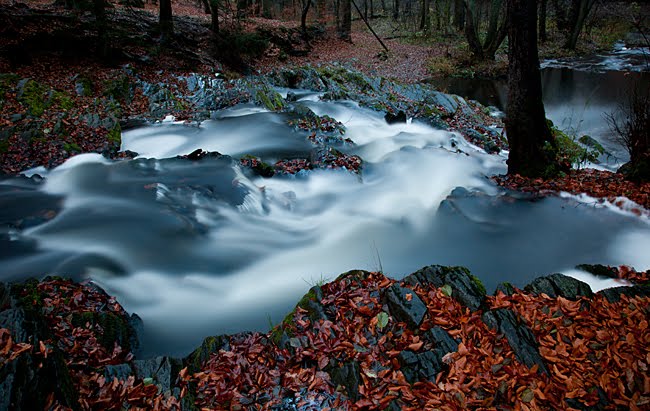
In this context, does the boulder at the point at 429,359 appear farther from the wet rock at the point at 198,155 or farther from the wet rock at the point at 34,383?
the wet rock at the point at 198,155

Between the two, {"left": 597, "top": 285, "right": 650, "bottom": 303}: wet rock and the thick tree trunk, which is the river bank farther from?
the thick tree trunk

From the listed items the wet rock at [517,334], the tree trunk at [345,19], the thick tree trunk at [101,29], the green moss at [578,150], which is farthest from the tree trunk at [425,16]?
the wet rock at [517,334]

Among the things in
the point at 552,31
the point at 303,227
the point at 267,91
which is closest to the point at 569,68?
the point at 552,31

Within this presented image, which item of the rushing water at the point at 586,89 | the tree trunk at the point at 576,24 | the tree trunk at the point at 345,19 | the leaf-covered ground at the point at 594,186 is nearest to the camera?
the leaf-covered ground at the point at 594,186

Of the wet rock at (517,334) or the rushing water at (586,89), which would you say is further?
the rushing water at (586,89)

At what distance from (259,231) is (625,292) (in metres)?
5.81

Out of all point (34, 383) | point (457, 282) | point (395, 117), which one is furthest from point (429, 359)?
point (395, 117)

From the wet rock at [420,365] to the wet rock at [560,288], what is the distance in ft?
5.21

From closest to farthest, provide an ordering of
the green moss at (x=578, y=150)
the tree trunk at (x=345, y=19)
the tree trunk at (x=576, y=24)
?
the green moss at (x=578, y=150)
the tree trunk at (x=576, y=24)
the tree trunk at (x=345, y=19)

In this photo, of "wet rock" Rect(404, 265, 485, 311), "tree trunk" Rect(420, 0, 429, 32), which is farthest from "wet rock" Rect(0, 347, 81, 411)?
"tree trunk" Rect(420, 0, 429, 32)

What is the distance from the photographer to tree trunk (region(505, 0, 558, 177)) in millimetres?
7031

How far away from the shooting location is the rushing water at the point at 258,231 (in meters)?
5.88

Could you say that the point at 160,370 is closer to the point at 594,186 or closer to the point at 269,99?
the point at 594,186

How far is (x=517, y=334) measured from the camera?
357cm
